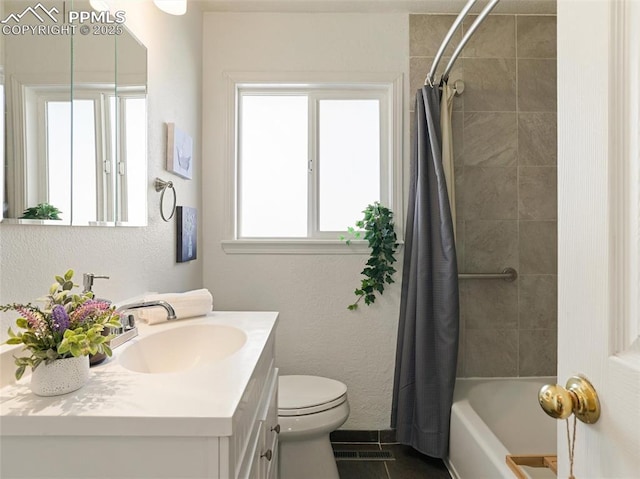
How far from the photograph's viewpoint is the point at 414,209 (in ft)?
6.57

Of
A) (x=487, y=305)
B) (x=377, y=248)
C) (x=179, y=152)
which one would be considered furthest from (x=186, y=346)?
(x=487, y=305)

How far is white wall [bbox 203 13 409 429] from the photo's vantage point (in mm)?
2154

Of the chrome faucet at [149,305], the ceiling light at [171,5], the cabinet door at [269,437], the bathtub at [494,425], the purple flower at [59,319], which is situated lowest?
the bathtub at [494,425]

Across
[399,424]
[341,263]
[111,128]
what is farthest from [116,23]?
[399,424]

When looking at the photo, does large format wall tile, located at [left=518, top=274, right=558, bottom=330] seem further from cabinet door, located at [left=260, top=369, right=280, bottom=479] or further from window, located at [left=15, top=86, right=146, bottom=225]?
window, located at [left=15, top=86, right=146, bottom=225]

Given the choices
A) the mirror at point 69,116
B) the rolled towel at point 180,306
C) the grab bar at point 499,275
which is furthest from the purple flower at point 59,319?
the grab bar at point 499,275

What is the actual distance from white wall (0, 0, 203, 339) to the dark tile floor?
1223mm

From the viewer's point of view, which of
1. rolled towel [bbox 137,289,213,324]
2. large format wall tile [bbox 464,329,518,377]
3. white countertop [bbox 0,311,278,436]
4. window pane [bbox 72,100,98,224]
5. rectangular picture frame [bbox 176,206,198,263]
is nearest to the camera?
white countertop [bbox 0,311,278,436]

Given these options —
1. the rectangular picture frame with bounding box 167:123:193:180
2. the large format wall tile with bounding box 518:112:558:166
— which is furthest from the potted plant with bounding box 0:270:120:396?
the large format wall tile with bounding box 518:112:558:166

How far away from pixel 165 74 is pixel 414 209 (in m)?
1.33

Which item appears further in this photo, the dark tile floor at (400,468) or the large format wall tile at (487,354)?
the large format wall tile at (487,354)

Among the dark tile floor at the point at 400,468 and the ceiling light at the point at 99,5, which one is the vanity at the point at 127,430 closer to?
the ceiling light at the point at 99,5

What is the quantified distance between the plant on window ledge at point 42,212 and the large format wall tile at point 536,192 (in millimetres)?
2189

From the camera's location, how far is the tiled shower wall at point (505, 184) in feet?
7.10
